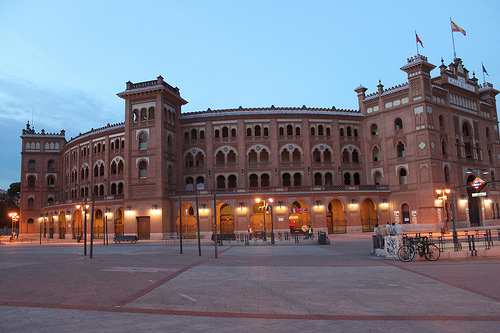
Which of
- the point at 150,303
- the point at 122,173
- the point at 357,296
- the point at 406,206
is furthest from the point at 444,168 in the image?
the point at 150,303

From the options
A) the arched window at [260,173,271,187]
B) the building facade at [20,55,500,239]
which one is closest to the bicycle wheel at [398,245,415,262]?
the building facade at [20,55,500,239]

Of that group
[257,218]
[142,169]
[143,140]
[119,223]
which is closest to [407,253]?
[257,218]

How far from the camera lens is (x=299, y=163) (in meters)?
55.7

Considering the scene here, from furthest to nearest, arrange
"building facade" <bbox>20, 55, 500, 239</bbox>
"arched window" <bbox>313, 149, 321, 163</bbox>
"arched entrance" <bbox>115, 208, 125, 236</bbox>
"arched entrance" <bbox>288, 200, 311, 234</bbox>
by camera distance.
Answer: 1. "arched window" <bbox>313, 149, 321, 163</bbox>
2. "arched entrance" <bbox>115, 208, 125, 236</bbox>
3. "arched entrance" <bbox>288, 200, 311, 234</bbox>
4. "building facade" <bbox>20, 55, 500, 239</bbox>

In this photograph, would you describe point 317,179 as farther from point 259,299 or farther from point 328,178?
point 259,299

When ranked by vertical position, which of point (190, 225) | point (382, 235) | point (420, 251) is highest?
point (190, 225)

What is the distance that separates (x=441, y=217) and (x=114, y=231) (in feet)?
134

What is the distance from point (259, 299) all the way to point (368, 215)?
157 ft

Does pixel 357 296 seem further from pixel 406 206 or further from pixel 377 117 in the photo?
pixel 377 117

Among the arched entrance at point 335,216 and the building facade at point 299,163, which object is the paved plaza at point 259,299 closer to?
the building facade at point 299,163

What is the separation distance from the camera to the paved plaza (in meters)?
8.00

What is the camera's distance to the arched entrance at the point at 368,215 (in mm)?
53344

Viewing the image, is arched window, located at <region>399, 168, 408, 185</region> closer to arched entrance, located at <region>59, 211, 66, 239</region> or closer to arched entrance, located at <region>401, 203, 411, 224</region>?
arched entrance, located at <region>401, 203, 411, 224</region>

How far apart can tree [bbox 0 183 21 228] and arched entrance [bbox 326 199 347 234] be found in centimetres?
7722
